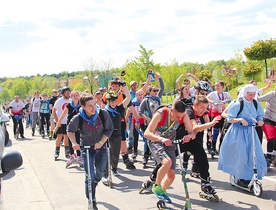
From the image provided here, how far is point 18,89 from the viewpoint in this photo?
13325cm

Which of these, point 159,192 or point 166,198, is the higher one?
point 159,192

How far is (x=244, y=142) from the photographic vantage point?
21.4 feet

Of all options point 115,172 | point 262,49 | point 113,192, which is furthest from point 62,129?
point 262,49

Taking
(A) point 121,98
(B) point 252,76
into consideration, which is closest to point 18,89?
(B) point 252,76

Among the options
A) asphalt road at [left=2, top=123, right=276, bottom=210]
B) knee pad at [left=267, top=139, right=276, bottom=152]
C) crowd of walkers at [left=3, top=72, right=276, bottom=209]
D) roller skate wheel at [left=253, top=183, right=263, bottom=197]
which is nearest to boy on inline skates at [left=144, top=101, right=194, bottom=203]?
crowd of walkers at [left=3, top=72, right=276, bottom=209]

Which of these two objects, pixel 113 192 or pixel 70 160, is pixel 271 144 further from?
pixel 70 160

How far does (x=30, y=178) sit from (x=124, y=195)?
2641 mm

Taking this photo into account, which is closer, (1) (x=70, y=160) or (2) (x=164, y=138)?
(2) (x=164, y=138)

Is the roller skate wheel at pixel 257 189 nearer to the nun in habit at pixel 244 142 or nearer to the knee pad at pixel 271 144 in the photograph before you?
the nun in habit at pixel 244 142

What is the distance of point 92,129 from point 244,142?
2.71 meters

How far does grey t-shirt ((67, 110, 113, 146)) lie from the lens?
5.79 meters

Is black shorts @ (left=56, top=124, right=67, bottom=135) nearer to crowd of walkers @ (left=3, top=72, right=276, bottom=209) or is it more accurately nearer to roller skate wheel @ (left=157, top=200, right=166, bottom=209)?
crowd of walkers @ (left=3, top=72, right=276, bottom=209)

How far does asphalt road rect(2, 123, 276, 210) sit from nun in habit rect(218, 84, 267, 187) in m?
0.39

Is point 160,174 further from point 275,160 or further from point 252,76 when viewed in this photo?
point 252,76
